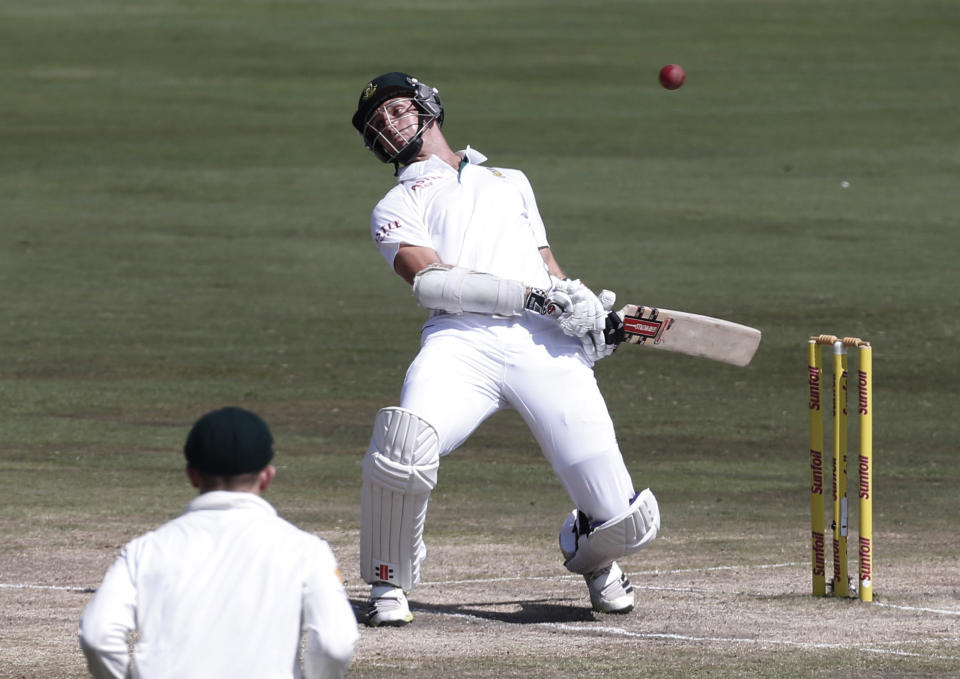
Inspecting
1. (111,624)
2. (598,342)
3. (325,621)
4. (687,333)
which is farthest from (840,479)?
(111,624)

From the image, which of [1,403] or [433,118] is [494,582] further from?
[1,403]

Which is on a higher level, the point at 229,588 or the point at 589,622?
the point at 229,588

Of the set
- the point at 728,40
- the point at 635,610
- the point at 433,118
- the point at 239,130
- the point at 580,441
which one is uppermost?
the point at 728,40

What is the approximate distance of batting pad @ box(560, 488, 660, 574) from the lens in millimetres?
6820

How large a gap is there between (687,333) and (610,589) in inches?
41.9

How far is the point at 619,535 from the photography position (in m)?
6.84

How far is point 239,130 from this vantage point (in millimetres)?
35188

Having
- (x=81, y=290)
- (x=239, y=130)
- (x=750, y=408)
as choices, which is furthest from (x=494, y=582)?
(x=239, y=130)

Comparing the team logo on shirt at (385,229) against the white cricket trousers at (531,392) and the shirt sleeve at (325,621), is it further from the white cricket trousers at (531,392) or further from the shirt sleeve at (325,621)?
the shirt sleeve at (325,621)

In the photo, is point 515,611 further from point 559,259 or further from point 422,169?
point 559,259

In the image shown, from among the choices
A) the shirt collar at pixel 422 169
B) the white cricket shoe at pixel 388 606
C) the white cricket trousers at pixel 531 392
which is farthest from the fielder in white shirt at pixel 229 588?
the shirt collar at pixel 422 169

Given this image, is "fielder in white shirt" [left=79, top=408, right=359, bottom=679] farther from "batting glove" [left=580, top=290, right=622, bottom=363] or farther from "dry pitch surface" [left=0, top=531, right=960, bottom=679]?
"batting glove" [left=580, top=290, right=622, bottom=363]

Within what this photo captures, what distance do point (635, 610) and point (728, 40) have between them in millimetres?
39710

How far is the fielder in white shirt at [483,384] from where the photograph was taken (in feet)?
21.7
